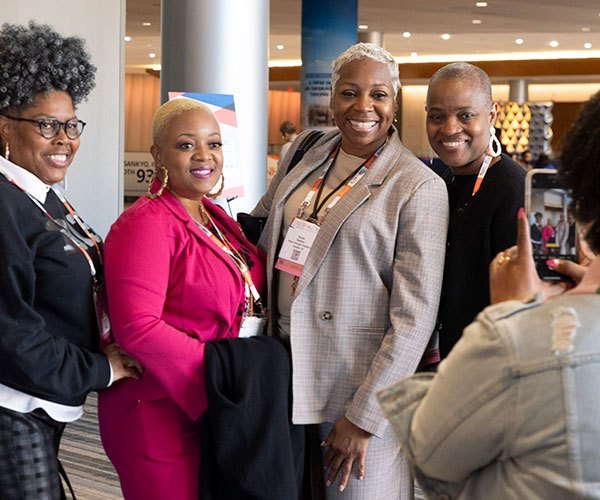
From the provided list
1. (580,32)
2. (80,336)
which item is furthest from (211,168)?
(580,32)

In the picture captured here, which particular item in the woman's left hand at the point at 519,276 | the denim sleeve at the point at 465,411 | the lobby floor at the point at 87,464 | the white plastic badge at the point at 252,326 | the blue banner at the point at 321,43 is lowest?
the lobby floor at the point at 87,464

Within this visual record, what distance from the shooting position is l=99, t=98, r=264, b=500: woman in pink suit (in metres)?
2.24

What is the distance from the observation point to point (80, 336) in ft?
7.41

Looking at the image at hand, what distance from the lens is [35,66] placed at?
2.22 metres

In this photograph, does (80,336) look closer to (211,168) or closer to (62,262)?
(62,262)

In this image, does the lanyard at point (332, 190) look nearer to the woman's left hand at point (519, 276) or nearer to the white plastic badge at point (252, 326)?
the white plastic badge at point (252, 326)

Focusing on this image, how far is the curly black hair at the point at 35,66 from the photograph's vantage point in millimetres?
2211

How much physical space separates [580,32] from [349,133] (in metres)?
16.5

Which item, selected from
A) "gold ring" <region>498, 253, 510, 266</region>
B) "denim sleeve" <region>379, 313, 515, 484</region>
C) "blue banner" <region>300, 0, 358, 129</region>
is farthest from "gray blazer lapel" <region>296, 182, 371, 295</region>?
"blue banner" <region>300, 0, 358, 129</region>

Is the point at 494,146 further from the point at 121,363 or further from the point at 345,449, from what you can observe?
the point at 121,363

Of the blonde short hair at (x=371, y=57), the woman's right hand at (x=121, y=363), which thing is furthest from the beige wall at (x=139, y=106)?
the woman's right hand at (x=121, y=363)

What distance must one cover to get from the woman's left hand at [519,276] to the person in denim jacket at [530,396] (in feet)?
0.53

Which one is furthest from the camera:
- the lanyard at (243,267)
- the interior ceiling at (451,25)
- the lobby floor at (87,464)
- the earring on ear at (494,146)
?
the interior ceiling at (451,25)

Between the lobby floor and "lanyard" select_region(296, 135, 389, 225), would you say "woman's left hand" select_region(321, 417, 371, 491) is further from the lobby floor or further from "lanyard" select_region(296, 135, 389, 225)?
the lobby floor
